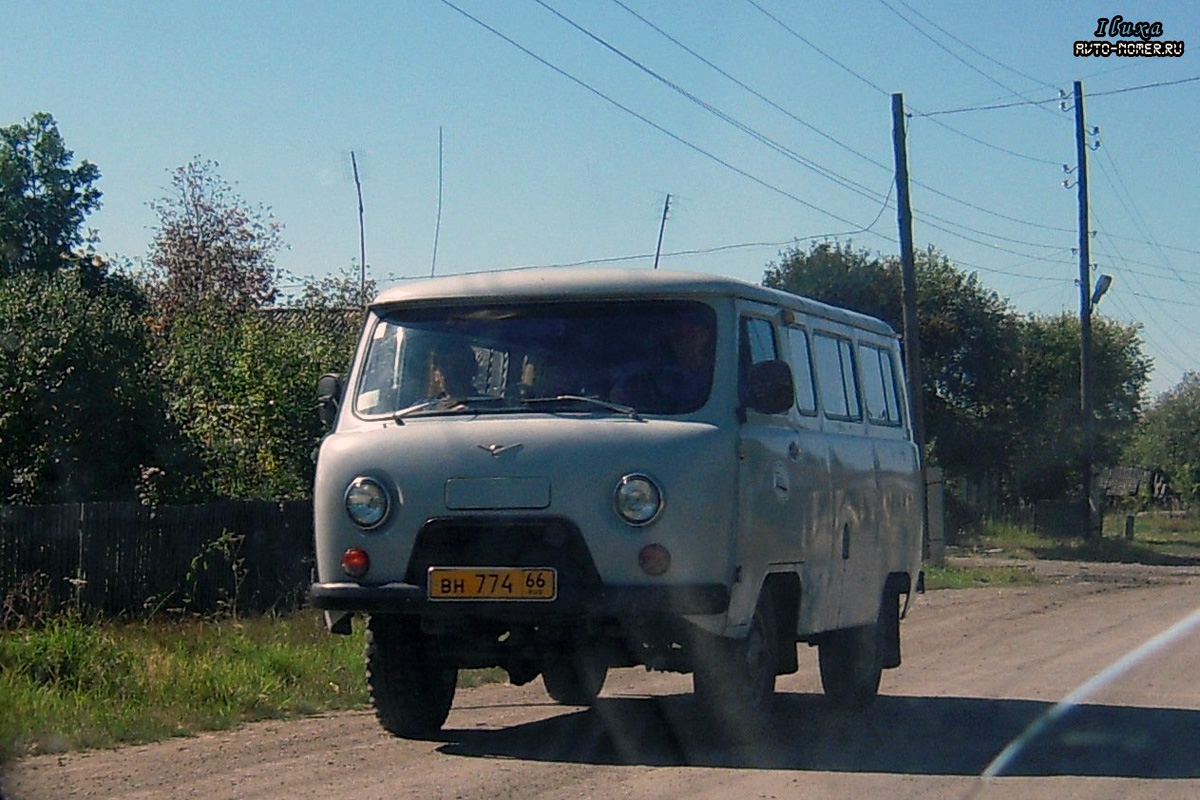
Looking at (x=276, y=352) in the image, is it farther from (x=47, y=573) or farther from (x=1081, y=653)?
(x=1081, y=653)

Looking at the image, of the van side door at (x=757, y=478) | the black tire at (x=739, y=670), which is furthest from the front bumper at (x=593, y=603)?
the black tire at (x=739, y=670)

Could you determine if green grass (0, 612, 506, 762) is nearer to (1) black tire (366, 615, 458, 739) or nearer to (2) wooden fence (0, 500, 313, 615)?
(1) black tire (366, 615, 458, 739)

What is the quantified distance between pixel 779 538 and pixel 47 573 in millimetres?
10737

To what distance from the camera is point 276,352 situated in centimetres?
2217

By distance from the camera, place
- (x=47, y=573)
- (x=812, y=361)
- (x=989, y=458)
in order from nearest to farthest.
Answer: (x=812, y=361) < (x=47, y=573) < (x=989, y=458)

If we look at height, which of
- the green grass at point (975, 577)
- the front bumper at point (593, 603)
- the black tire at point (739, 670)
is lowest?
the green grass at point (975, 577)

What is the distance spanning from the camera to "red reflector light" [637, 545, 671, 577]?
7.92 metres

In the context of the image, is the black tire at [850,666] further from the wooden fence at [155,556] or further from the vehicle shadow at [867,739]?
the wooden fence at [155,556]

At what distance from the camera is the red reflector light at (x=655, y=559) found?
7.92m

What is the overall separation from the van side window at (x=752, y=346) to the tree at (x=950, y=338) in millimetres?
38381

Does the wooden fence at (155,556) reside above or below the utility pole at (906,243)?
below

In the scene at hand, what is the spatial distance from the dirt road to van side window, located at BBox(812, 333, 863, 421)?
6.32ft

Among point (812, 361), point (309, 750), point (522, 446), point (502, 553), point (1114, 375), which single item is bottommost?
point (309, 750)

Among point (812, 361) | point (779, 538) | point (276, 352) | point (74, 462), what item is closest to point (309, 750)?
point (779, 538)
